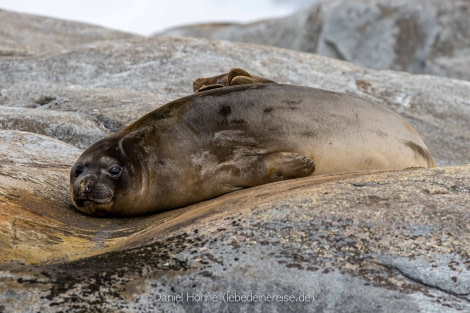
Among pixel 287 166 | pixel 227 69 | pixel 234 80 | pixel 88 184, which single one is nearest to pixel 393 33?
pixel 227 69

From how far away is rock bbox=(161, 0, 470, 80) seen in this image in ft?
77.4

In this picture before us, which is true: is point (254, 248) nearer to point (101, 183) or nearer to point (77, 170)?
point (101, 183)

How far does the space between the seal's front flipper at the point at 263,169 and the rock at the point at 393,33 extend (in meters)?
18.0

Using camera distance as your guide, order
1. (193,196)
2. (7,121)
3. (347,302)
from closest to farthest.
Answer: (347,302), (193,196), (7,121)

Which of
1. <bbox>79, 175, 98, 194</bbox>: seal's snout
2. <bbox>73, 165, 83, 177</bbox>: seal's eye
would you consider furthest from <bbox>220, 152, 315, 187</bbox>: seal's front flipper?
<bbox>73, 165, 83, 177</bbox>: seal's eye

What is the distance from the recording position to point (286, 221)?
4145 mm

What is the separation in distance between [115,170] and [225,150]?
2.47 ft

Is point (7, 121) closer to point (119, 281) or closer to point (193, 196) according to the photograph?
point (193, 196)

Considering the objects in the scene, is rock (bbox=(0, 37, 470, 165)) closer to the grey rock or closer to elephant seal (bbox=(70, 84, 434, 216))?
the grey rock

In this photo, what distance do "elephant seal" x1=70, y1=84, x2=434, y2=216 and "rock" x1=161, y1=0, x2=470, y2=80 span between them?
1756 centimetres

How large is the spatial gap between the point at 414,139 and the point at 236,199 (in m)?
1.89

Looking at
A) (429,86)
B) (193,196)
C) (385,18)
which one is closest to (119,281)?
(193,196)

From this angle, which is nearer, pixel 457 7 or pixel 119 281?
pixel 119 281

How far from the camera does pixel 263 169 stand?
18.2 ft
